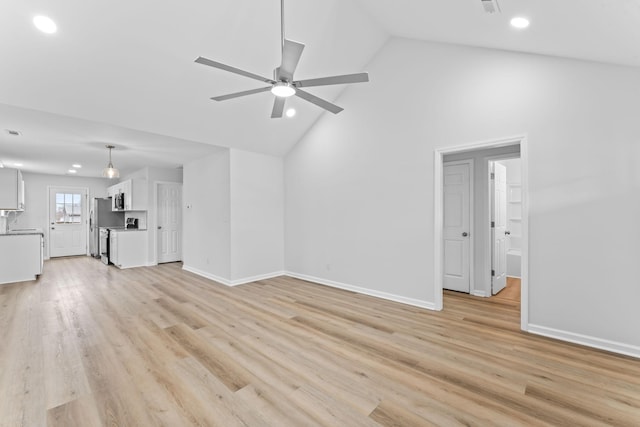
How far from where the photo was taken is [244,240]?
5.44m

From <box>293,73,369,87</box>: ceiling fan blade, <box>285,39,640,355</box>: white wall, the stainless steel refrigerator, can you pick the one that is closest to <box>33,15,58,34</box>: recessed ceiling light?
<box>293,73,369,87</box>: ceiling fan blade

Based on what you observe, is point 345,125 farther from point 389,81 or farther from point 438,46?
point 438,46

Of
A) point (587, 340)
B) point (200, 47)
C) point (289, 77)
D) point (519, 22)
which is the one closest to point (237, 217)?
point (200, 47)

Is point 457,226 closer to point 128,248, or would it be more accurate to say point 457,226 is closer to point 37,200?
point 128,248

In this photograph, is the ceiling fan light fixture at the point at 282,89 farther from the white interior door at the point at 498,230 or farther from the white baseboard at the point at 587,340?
the white interior door at the point at 498,230

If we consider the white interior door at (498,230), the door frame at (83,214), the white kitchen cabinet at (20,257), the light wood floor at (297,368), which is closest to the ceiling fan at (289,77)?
the light wood floor at (297,368)

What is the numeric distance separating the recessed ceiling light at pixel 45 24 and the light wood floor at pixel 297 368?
3.01m

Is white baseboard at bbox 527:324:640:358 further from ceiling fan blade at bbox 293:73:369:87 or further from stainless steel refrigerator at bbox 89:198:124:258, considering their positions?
stainless steel refrigerator at bbox 89:198:124:258

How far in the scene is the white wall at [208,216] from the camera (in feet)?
17.8

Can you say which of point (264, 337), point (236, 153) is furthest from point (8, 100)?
point (264, 337)

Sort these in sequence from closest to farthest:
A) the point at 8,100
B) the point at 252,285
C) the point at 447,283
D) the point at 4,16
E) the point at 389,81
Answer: the point at 4,16 < the point at 8,100 < the point at 389,81 < the point at 447,283 < the point at 252,285

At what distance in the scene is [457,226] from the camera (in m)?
4.79

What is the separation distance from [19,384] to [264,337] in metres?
1.91

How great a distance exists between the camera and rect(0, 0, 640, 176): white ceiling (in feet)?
8.16
